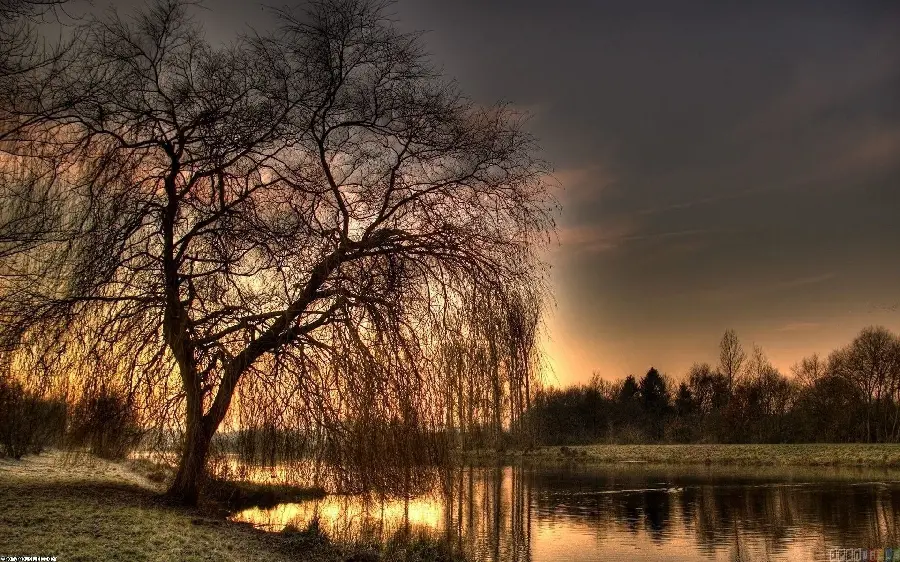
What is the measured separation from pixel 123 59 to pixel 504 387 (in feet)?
23.7

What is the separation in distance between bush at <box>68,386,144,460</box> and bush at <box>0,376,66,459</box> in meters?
0.72

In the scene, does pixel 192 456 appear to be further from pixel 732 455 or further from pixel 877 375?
pixel 877 375

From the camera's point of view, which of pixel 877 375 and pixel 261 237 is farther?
pixel 877 375

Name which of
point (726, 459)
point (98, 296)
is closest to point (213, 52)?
point (98, 296)

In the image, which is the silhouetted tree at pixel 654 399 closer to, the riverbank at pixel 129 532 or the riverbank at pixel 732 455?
the riverbank at pixel 732 455

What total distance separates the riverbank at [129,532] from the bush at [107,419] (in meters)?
0.99

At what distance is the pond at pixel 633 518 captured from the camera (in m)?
14.5

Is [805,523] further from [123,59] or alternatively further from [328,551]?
[123,59]

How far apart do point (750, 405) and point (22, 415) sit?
56245mm

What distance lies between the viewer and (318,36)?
11.1m

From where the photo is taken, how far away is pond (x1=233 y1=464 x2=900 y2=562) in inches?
571

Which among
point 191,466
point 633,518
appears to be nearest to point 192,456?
point 191,466

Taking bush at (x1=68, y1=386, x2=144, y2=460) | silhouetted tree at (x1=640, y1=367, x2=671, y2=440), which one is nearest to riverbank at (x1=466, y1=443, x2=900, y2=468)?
silhouetted tree at (x1=640, y1=367, x2=671, y2=440)

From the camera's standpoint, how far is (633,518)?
2092 cm
